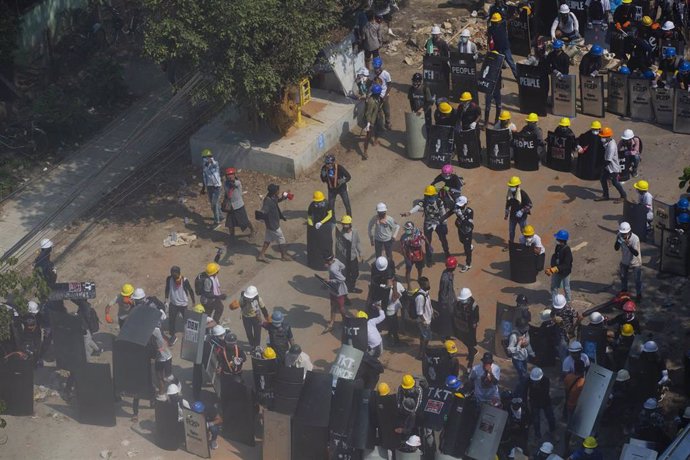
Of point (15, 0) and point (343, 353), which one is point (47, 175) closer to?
point (15, 0)

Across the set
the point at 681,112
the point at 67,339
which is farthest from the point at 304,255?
the point at 681,112

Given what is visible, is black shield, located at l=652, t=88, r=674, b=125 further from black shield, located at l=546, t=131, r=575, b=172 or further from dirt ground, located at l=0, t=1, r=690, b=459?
black shield, located at l=546, t=131, r=575, b=172

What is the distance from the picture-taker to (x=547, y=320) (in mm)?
19562

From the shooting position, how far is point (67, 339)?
2041 cm

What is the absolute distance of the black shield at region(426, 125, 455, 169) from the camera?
24.9m

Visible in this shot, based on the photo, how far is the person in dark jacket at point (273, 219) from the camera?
22.3 meters

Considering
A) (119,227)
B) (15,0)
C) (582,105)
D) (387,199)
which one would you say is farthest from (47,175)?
(582,105)

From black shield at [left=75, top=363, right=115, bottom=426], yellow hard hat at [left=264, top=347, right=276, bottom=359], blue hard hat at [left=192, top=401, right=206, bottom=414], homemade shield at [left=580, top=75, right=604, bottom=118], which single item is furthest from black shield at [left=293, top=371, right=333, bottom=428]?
homemade shield at [left=580, top=75, right=604, bottom=118]

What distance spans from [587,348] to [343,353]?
3704mm

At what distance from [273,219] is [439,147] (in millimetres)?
4401

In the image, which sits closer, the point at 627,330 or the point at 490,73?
the point at 627,330

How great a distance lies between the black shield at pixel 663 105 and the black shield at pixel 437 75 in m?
4.32

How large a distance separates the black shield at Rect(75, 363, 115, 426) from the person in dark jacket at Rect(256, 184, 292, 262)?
4.36 m

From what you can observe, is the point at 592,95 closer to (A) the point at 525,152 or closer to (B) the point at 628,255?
(A) the point at 525,152
